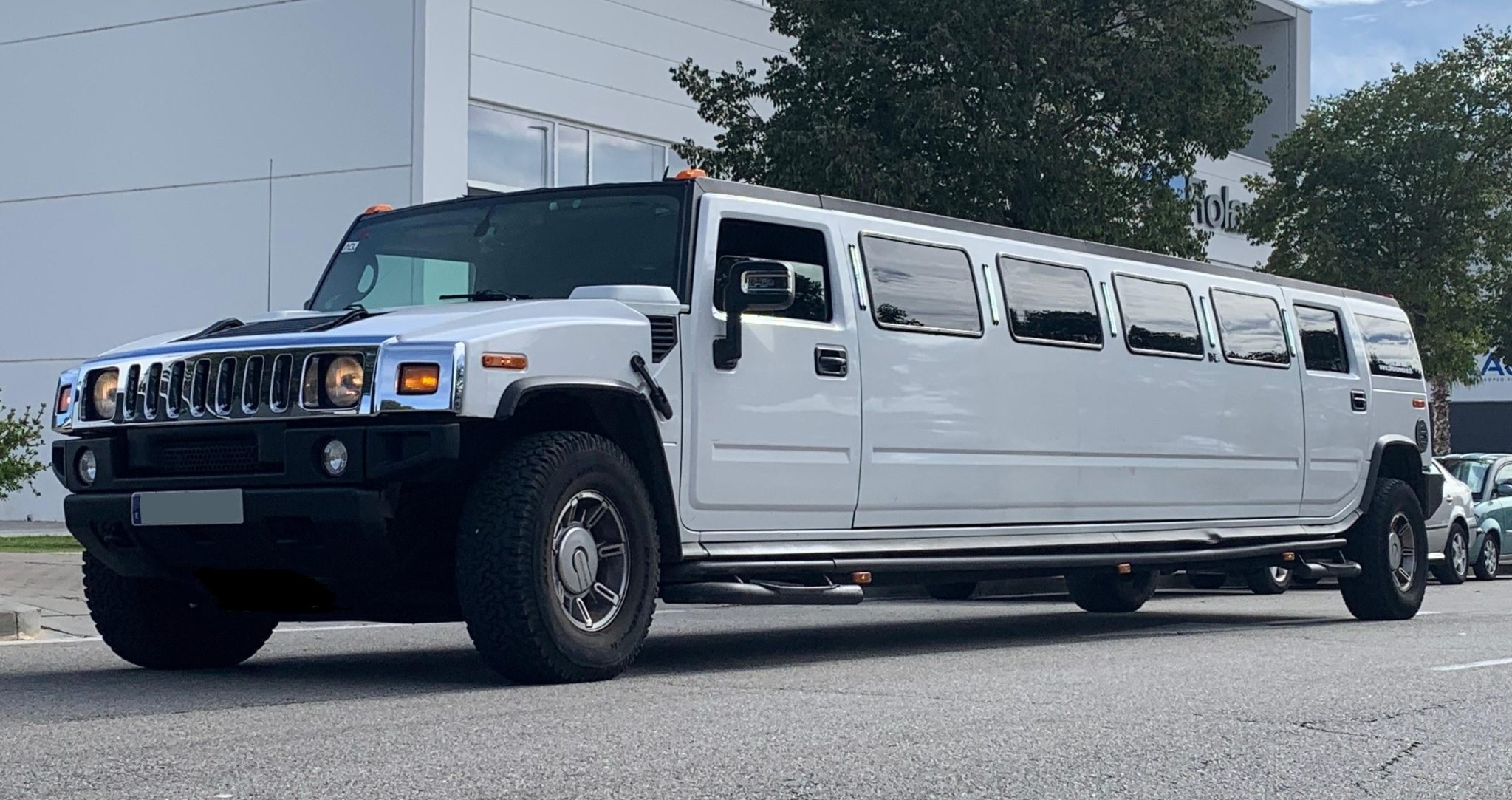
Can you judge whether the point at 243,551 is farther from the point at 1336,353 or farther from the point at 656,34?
the point at 656,34

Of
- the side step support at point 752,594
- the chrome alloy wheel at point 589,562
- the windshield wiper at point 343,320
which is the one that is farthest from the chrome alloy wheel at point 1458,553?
the windshield wiper at point 343,320

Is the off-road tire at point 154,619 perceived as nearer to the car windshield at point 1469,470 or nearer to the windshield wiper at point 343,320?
the windshield wiper at point 343,320

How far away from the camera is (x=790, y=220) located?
8836 mm

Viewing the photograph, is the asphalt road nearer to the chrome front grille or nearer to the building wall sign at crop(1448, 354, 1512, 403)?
the chrome front grille

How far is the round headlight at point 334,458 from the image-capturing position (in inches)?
280

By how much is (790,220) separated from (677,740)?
3.50 meters

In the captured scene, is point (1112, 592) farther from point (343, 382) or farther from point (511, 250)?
point (343, 382)

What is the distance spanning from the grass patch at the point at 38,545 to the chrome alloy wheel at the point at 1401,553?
11349mm

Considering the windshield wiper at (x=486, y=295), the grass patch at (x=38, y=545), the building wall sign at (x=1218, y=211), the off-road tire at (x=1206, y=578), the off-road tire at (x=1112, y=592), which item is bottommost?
the grass patch at (x=38, y=545)

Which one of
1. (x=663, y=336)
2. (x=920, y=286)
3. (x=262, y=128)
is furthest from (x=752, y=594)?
(x=262, y=128)

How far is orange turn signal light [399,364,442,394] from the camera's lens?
704cm

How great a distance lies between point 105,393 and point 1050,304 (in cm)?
482

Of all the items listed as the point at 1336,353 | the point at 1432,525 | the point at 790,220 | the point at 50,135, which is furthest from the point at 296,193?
the point at 790,220

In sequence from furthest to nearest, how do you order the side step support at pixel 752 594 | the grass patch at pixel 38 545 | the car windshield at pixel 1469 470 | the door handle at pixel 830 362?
the car windshield at pixel 1469 470 < the grass patch at pixel 38 545 < the door handle at pixel 830 362 < the side step support at pixel 752 594
